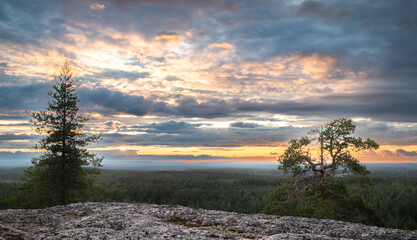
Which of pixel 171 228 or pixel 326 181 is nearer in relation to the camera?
pixel 171 228

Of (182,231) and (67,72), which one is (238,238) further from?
(67,72)

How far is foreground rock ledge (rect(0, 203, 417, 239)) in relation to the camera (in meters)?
8.63

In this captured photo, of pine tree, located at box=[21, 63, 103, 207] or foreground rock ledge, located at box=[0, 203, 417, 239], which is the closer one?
foreground rock ledge, located at box=[0, 203, 417, 239]

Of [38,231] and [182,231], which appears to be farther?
[38,231]

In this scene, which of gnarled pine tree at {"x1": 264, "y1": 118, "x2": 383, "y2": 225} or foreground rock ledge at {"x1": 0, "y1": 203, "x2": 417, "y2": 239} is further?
gnarled pine tree at {"x1": 264, "y1": 118, "x2": 383, "y2": 225}

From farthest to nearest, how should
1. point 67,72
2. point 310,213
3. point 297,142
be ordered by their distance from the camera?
point 67,72
point 297,142
point 310,213

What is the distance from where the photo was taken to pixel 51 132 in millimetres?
33156

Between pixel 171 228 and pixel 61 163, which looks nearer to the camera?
pixel 171 228

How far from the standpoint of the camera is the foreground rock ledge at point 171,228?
8.63m

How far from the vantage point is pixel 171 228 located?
9492 mm

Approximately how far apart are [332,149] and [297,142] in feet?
13.7

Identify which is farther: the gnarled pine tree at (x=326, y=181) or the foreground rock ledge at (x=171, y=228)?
the gnarled pine tree at (x=326, y=181)

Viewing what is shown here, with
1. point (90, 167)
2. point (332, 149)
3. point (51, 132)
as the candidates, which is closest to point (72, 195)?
point (90, 167)

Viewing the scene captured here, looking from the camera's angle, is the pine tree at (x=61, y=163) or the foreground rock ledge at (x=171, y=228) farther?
the pine tree at (x=61, y=163)
